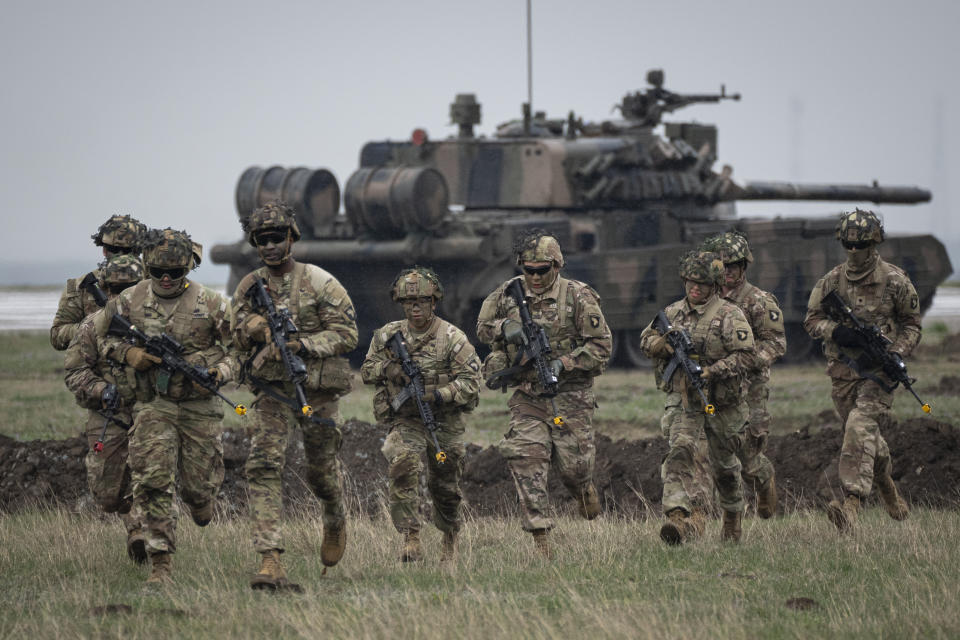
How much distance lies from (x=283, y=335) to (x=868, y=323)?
13.2ft

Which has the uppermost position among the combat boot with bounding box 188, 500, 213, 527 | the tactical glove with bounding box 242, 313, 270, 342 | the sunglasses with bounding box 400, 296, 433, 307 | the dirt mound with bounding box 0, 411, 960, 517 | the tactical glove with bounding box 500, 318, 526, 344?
the sunglasses with bounding box 400, 296, 433, 307

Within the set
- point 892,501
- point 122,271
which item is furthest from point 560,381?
point 122,271

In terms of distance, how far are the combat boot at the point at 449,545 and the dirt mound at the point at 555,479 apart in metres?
2.58

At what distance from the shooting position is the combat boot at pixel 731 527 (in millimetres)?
9102

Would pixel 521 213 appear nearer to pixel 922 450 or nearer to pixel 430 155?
pixel 430 155

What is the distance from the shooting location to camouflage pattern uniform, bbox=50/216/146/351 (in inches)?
363

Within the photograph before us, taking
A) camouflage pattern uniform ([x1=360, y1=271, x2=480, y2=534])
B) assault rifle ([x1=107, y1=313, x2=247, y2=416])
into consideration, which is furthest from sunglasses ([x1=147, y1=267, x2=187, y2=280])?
camouflage pattern uniform ([x1=360, y1=271, x2=480, y2=534])

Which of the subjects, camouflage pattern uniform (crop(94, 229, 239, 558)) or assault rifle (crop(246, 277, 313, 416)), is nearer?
assault rifle (crop(246, 277, 313, 416))

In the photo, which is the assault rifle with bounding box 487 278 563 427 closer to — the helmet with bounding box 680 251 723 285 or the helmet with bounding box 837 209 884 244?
the helmet with bounding box 680 251 723 285

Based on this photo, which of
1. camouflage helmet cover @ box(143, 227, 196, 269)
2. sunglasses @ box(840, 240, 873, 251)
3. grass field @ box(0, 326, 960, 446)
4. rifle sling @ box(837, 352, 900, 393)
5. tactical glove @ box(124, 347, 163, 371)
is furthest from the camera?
grass field @ box(0, 326, 960, 446)

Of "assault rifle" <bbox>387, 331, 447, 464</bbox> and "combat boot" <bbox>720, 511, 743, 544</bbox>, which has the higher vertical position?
"assault rifle" <bbox>387, 331, 447, 464</bbox>

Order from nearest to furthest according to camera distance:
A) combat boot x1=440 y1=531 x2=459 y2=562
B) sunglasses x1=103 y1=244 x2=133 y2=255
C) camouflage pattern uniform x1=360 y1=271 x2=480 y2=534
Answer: camouflage pattern uniform x1=360 y1=271 x2=480 y2=534
combat boot x1=440 y1=531 x2=459 y2=562
sunglasses x1=103 y1=244 x2=133 y2=255

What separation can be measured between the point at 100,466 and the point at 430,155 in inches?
527

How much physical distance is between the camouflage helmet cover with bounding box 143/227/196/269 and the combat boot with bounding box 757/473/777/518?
4.33 m
